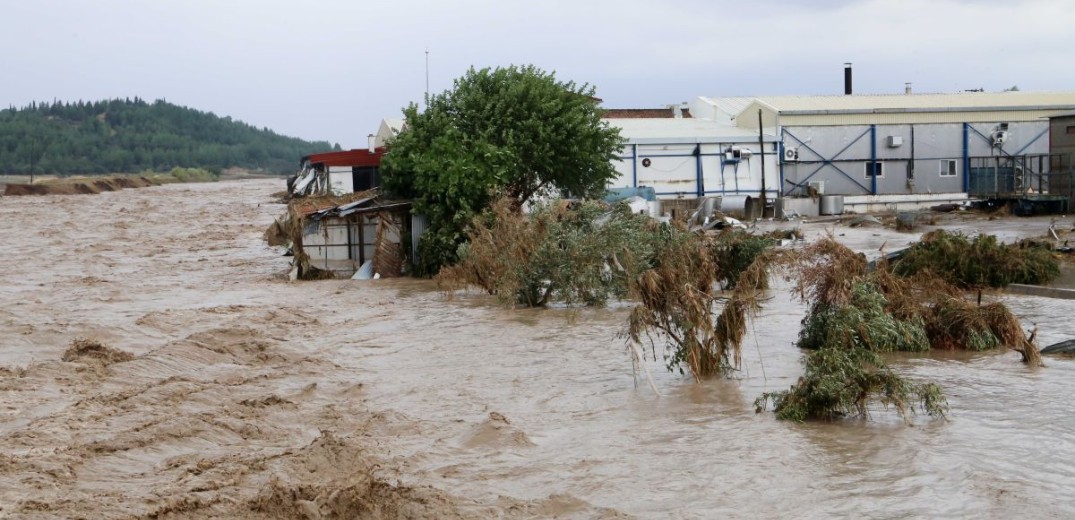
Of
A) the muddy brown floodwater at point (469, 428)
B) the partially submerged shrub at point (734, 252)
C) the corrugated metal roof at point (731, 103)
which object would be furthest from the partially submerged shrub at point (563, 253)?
the corrugated metal roof at point (731, 103)

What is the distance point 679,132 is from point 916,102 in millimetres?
12699

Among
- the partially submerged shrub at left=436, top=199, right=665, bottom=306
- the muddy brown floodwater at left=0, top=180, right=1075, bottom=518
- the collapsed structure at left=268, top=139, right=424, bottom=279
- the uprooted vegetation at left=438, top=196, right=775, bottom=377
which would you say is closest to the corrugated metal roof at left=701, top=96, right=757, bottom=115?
the collapsed structure at left=268, top=139, right=424, bottom=279

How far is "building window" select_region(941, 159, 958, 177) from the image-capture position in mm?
47719

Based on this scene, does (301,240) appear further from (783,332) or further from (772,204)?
(772,204)

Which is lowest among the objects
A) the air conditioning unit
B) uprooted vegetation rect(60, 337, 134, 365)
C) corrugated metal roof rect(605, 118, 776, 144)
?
uprooted vegetation rect(60, 337, 134, 365)

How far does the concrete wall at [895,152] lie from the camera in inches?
1842

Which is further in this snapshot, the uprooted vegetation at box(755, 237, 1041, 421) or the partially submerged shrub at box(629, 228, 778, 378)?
the uprooted vegetation at box(755, 237, 1041, 421)

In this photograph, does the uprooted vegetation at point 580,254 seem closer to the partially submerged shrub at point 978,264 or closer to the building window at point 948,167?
the partially submerged shrub at point 978,264

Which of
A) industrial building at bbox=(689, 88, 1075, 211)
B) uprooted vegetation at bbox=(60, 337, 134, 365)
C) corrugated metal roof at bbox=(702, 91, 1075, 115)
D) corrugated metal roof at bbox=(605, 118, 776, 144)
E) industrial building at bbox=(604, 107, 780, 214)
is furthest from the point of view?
corrugated metal roof at bbox=(702, 91, 1075, 115)

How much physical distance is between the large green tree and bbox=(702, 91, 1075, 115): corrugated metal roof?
22194 millimetres

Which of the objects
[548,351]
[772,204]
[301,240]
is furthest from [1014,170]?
[548,351]

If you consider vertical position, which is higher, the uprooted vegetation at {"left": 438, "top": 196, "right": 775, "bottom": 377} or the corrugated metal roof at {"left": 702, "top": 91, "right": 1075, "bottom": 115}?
the corrugated metal roof at {"left": 702, "top": 91, "right": 1075, "bottom": 115}

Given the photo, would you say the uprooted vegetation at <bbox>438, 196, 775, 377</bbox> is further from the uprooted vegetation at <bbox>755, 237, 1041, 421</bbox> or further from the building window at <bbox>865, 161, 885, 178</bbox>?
the building window at <bbox>865, 161, 885, 178</bbox>

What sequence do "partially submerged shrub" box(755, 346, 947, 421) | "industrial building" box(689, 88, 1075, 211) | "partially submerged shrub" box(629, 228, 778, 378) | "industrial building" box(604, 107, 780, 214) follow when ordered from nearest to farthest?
"partially submerged shrub" box(755, 346, 947, 421)
"partially submerged shrub" box(629, 228, 778, 378)
"industrial building" box(604, 107, 780, 214)
"industrial building" box(689, 88, 1075, 211)
